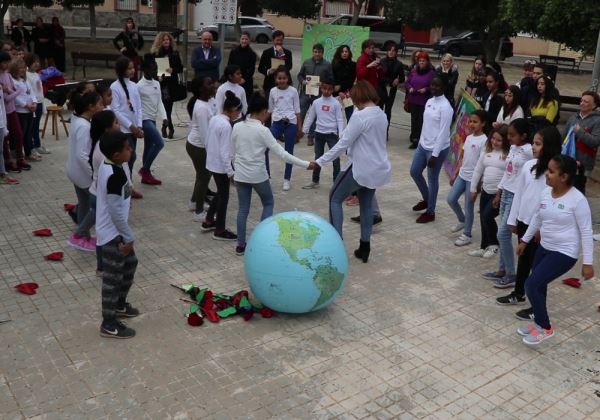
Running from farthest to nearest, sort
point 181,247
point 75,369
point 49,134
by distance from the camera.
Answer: point 49,134 → point 181,247 → point 75,369

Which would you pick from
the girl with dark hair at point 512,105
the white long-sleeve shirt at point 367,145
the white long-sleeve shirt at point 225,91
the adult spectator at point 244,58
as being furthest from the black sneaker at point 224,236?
the adult spectator at point 244,58

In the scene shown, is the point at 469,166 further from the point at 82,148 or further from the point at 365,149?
the point at 82,148

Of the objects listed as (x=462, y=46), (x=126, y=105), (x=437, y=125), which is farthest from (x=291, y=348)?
(x=462, y=46)

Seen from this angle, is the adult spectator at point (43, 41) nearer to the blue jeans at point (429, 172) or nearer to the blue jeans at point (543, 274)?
the blue jeans at point (429, 172)

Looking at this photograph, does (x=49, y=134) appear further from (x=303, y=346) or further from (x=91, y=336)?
(x=303, y=346)

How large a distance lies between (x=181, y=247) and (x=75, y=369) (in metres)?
2.64

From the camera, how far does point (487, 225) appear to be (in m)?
7.32

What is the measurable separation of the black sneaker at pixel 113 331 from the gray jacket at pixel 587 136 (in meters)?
6.11

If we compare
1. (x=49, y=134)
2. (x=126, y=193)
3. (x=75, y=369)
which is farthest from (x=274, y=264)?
(x=49, y=134)

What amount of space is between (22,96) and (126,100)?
93.9 inches

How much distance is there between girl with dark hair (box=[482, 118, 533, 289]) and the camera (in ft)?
21.2

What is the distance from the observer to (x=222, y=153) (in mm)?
7125

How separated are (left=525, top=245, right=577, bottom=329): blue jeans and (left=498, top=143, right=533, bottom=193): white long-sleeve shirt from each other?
130cm

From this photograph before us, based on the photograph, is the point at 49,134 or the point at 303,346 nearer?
the point at 303,346
